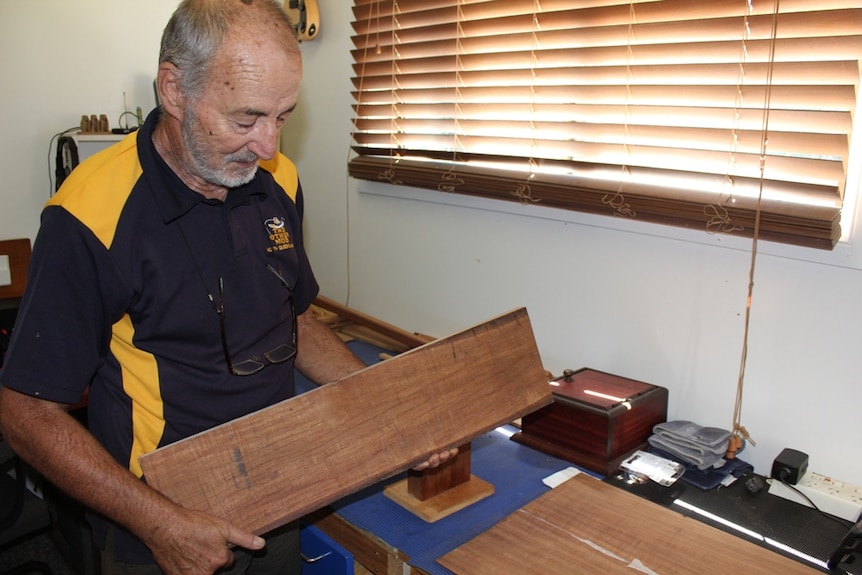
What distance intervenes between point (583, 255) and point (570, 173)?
0.22 meters

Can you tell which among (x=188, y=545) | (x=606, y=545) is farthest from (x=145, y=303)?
(x=606, y=545)

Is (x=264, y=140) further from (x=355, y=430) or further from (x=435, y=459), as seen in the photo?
(x=435, y=459)

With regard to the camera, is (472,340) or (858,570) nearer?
(858,570)

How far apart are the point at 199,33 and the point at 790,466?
4.72 ft

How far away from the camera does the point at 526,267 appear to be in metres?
2.01

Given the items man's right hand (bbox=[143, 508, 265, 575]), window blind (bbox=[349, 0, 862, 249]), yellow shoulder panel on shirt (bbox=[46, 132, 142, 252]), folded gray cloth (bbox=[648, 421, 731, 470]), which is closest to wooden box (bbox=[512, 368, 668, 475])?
folded gray cloth (bbox=[648, 421, 731, 470])

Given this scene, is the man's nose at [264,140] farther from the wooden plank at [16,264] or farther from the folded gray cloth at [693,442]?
the wooden plank at [16,264]

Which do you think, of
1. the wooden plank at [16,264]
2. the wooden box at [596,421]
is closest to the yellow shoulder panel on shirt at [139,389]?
the wooden box at [596,421]

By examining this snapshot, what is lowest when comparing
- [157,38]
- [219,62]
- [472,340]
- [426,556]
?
[426,556]

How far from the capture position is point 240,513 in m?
1.06

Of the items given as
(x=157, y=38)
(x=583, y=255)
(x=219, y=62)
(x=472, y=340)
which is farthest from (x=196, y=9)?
(x=157, y=38)

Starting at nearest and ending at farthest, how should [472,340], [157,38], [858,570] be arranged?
[858,570] < [472,340] < [157,38]

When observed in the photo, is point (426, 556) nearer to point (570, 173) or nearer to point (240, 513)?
point (240, 513)

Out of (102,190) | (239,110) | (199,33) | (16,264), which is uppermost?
(199,33)
